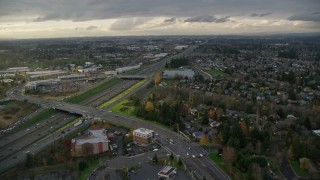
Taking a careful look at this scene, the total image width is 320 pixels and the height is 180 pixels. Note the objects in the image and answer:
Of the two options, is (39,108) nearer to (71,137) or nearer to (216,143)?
(71,137)

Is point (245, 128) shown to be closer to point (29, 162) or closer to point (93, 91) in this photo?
point (29, 162)

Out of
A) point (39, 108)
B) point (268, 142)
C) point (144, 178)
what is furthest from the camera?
point (39, 108)

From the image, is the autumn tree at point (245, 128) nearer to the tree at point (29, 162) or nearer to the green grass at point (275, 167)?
the green grass at point (275, 167)

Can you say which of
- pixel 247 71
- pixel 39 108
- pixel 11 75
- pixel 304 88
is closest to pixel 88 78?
pixel 11 75

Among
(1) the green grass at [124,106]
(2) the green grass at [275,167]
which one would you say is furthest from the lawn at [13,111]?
(2) the green grass at [275,167]

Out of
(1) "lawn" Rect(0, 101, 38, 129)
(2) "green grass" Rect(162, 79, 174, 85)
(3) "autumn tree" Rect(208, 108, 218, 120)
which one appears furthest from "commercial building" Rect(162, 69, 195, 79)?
(1) "lawn" Rect(0, 101, 38, 129)

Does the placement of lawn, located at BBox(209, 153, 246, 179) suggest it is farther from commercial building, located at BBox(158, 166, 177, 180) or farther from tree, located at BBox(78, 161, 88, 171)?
tree, located at BBox(78, 161, 88, 171)
